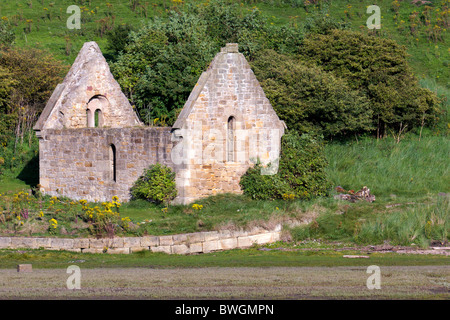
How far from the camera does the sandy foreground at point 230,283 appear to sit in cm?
1363

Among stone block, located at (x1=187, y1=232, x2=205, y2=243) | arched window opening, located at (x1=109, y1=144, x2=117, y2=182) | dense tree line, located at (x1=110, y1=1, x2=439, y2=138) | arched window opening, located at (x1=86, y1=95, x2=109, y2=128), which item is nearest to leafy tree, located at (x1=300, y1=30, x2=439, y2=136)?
dense tree line, located at (x1=110, y1=1, x2=439, y2=138)

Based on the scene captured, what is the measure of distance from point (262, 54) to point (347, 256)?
21342mm

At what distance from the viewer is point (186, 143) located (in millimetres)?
25000

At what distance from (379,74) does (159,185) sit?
17.9 m

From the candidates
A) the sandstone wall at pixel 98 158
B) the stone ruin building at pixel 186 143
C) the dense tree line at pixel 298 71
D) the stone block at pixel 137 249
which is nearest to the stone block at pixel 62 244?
the stone block at pixel 137 249

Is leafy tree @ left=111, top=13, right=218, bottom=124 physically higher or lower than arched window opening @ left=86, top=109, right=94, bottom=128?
higher

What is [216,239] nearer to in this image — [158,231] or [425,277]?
[158,231]

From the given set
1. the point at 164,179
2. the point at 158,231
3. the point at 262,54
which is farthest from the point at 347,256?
the point at 262,54

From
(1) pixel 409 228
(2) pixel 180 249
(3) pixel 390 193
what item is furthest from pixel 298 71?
(2) pixel 180 249

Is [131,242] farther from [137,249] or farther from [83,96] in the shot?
[83,96]

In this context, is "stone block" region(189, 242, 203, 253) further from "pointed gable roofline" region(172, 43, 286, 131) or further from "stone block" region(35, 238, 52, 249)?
"pointed gable roofline" region(172, 43, 286, 131)

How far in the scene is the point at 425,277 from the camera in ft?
51.0

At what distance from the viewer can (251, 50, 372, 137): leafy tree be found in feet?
111

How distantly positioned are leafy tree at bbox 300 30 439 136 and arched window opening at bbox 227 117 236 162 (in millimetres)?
13688
